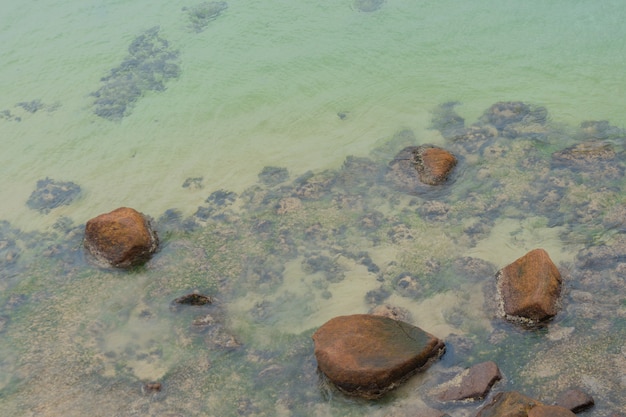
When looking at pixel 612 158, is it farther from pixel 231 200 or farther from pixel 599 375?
pixel 231 200

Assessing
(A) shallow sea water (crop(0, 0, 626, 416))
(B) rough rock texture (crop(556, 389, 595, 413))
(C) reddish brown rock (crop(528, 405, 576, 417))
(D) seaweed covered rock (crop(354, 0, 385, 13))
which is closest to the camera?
(C) reddish brown rock (crop(528, 405, 576, 417))

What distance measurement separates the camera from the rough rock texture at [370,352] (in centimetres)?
440

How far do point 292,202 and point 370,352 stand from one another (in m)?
2.13

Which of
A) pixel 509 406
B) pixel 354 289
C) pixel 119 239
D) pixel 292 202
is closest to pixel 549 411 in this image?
pixel 509 406

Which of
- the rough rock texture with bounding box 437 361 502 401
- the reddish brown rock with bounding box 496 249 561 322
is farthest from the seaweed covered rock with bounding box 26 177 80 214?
the reddish brown rock with bounding box 496 249 561 322

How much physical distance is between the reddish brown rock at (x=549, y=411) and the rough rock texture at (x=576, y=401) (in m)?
0.22

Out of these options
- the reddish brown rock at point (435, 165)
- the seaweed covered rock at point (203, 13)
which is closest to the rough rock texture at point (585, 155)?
the reddish brown rock at point (435, 165)

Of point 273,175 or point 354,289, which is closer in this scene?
point 354,289

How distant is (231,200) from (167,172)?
89 centimetres

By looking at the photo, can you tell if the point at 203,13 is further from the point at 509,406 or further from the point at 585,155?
the point at 509,406

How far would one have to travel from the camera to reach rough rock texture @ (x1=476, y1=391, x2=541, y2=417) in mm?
3949

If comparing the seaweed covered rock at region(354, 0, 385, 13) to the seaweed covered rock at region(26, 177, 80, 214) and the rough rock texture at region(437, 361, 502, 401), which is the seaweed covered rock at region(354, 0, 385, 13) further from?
the rough rock texture at region(437, 361, 502, 401)

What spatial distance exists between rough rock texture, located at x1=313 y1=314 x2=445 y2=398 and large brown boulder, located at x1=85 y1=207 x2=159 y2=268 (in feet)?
6.43

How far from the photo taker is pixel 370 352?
14.7ft
